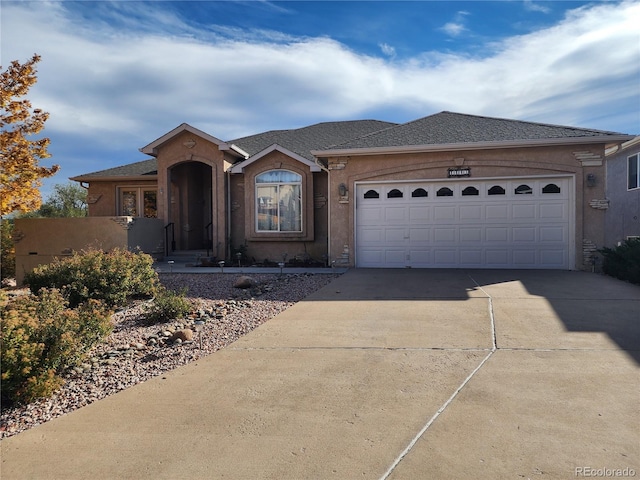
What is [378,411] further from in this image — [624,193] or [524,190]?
[624,193]

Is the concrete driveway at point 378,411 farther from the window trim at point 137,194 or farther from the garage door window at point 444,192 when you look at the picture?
the window trim at point 137,194

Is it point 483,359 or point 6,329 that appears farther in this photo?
point 483,359

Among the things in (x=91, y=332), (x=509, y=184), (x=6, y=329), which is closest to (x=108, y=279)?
(x=91, y=332)

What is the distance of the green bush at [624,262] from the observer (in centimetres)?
961

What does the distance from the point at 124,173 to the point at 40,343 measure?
606 inches

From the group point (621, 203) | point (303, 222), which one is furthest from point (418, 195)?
point (621, 203)

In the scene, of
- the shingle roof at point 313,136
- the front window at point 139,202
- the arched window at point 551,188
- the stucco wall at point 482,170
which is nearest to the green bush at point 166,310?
the stucco wall at point 482,170

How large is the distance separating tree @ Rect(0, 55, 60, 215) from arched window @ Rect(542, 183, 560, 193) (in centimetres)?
1413

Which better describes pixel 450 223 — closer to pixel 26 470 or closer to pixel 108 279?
pixel 108 279

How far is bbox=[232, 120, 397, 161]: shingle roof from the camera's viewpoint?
17.1 m

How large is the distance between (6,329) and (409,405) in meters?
3.79

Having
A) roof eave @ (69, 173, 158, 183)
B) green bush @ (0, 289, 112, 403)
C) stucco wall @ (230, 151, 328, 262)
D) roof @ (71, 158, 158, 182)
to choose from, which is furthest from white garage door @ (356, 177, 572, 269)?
roof @ (71, 158, 158, 182)

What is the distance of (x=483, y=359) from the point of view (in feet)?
15.9

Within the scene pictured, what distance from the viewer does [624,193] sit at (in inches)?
724
